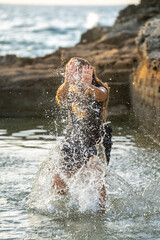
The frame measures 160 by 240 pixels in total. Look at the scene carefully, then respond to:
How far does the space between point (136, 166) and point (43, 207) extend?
88.7 inches

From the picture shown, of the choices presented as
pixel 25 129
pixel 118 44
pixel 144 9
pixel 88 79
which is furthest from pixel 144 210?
pixel 144 9

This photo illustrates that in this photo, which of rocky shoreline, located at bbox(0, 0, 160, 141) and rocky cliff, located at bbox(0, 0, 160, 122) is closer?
rocky shoreline, located at bbox(0, 0, 160, 141)

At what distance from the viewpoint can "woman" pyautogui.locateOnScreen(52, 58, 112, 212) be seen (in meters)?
5.16

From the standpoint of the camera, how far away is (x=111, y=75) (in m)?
14.4

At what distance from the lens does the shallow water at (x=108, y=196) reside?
4.82 metres

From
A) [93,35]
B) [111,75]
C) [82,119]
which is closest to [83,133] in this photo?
[82,119]

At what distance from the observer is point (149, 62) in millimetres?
12961

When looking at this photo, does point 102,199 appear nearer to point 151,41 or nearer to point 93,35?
point 151,41

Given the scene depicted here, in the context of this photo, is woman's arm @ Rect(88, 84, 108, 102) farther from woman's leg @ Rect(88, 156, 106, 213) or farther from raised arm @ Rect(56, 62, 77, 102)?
woman's leg @ Rect(88, 156, 106, 213)

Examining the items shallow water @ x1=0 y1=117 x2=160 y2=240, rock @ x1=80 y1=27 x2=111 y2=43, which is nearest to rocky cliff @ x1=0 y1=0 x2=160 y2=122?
shallow water @ x1=0 y1=117 x2=160 y2=240

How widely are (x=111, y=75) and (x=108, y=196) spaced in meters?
8.81

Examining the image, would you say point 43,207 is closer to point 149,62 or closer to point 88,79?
point 88,79

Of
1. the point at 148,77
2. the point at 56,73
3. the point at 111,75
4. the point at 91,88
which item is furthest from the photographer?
the point at 111,75

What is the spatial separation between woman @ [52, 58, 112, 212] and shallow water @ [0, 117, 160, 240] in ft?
1.08
